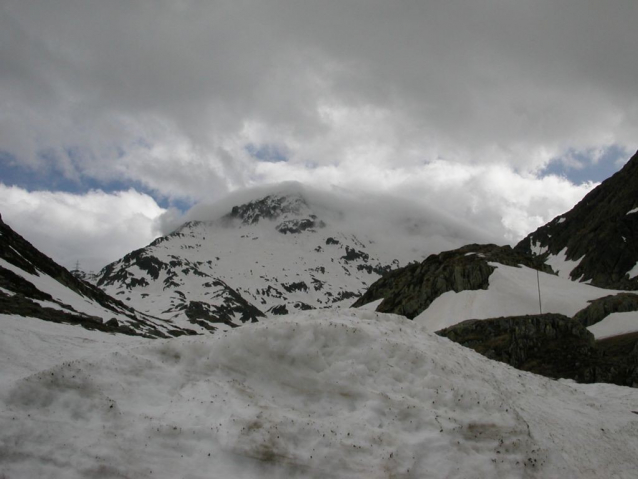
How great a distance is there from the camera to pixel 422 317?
64250 millimetres

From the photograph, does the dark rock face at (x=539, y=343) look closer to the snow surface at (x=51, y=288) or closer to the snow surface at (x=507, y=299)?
the snow surface at (x=507, y=299)

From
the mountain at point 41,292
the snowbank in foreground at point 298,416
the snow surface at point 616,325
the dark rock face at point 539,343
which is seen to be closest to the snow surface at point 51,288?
the mountain at point 41,292

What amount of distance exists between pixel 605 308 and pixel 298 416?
51.0 meters

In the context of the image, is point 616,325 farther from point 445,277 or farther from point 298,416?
point 298,416

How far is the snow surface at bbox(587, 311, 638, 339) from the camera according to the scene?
158 feet

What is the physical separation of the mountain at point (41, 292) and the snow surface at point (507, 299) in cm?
3907

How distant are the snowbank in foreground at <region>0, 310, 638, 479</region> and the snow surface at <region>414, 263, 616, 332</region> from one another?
37424mm

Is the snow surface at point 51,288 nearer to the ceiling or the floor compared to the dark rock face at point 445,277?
nearer to the floor

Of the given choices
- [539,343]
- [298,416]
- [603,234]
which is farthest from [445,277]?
[603,234]

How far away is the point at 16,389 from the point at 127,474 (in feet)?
15.6

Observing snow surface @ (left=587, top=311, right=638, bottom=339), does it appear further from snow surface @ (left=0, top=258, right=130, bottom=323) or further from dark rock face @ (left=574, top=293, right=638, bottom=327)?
snow surface @ (left=0, top=258, right=130, bottom=323)

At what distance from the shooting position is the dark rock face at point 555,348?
31922mm

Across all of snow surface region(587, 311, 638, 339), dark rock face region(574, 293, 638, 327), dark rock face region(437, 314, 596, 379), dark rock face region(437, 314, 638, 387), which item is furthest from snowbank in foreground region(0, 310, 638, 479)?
dark rock face region(574, 293, 638, 327)

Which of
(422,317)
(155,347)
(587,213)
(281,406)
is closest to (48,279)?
(422,317)
